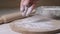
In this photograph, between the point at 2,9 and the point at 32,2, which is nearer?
the point at 32,2

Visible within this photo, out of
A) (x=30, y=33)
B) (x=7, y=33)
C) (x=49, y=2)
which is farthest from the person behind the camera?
(x=49, y=2)

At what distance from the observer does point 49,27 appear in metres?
0.61

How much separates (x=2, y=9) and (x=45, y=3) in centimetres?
40

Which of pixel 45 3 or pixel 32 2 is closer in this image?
pixel 32 2

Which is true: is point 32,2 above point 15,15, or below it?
above

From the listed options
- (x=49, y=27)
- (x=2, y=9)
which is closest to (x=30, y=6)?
(x=49, y=27)

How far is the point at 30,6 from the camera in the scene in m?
0.66

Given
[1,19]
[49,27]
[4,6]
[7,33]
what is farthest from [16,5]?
[49,27]

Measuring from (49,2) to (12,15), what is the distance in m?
0.43

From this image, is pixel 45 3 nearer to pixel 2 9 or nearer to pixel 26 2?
pixel 2 9

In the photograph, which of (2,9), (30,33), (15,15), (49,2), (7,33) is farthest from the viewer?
(49,2)

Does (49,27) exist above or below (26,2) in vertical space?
below

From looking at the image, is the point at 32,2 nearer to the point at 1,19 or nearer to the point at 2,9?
the point at 1,19

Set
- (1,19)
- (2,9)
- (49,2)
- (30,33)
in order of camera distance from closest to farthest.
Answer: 1. (30,33)
2. (1,19)
3. (2,9)
4. (49,2)
